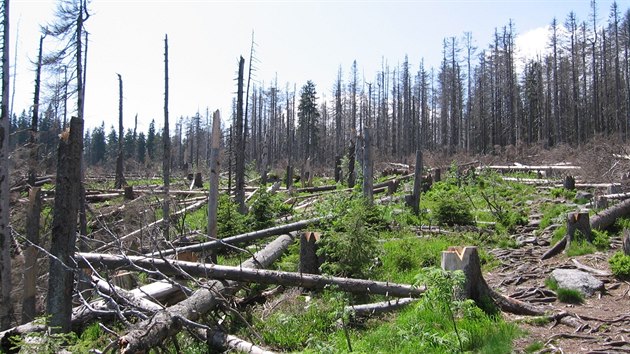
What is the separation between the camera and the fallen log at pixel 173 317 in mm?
4242

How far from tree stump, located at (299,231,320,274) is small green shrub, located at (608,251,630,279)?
483 centimetres

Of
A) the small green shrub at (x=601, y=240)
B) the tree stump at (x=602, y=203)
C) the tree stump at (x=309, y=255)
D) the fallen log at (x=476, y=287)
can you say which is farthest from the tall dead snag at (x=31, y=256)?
the tree stump at (x=602, y=203)

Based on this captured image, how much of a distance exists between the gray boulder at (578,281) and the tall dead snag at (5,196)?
1059 centimetres

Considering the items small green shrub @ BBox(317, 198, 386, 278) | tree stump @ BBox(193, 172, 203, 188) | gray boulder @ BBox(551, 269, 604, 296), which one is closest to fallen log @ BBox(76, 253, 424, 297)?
small green shrub @ BBox(317, 198, 386, 278)

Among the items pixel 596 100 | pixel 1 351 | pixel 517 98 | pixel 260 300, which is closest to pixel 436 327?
pixel 260 300

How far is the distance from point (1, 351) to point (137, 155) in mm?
72465

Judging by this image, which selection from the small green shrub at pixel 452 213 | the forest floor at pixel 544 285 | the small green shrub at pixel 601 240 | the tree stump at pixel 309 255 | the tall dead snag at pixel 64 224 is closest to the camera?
the tall dead snag at pixel 64 224

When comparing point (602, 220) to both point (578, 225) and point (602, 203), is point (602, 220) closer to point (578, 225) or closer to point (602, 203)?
point (578, 225)

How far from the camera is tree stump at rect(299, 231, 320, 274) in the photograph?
800cm

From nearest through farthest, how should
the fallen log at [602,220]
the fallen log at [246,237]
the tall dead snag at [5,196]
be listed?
the fallen log at [602,220]
the fallen log at [246,237]
the tall dead snag at [5,196]

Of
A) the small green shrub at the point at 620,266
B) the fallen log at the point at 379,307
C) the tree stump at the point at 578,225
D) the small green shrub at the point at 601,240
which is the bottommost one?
the fallen log at the point at 379,307

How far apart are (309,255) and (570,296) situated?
13.4ft

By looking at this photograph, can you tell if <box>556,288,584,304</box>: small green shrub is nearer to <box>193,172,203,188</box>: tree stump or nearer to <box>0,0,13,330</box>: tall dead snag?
<box>0,0,13,330</box>: tall dead snag

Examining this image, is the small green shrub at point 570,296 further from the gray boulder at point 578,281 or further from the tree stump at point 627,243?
the tree stump at point 627,243
